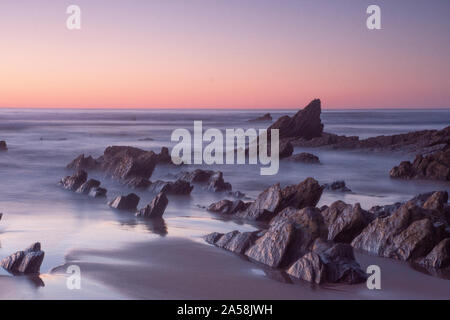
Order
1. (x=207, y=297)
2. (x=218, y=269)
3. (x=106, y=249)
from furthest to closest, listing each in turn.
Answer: (x=106, y=249), (x=218, y=269), (x=207, y=297)

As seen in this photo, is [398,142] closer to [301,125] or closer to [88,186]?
[301,125]

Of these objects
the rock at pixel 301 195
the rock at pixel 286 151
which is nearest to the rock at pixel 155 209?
the rock at pixel 301 195

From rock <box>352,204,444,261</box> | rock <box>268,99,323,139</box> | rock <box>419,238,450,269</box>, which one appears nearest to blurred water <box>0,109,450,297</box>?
rock <box>352,204,444,261</box>

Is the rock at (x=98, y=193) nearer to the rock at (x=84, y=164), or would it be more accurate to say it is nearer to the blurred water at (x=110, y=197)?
the blurred water at (x=110, y=197)

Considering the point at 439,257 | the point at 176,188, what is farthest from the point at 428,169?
the point at 439,257

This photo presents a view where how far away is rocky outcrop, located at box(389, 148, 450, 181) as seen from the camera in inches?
749

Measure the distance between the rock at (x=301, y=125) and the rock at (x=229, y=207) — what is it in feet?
71.9

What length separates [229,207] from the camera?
1279cm

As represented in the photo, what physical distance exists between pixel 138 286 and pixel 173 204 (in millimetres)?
6946

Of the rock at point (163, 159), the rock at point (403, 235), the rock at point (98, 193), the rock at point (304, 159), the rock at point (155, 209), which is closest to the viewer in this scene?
the rock at point (403, 235)

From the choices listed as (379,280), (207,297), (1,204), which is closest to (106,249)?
(207,297)

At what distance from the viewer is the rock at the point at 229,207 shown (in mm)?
12609

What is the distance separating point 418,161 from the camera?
20.2 m
